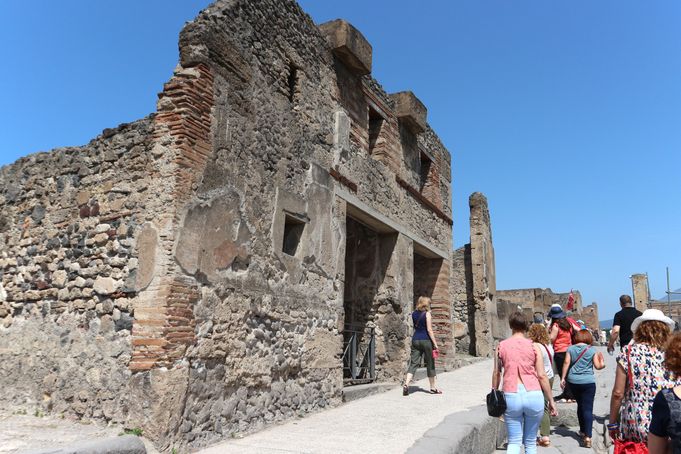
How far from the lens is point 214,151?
4977mm

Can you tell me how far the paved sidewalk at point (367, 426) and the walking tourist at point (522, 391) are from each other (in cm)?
95

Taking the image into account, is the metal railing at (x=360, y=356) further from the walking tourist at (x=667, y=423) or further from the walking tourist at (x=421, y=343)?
the walking tourist at (x=667, y=423)

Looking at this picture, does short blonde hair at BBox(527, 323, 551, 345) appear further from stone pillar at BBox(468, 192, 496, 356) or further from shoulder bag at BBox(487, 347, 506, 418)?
stone pillar at BBox(468, 192, 496, 356)

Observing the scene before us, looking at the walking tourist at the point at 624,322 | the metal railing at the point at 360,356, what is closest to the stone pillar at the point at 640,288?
the metal railing at the point at 360,356

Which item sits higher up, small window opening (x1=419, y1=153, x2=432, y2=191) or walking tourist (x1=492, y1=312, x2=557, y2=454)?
small window opening (x1=419, y1=153, x2=432, y2=191)

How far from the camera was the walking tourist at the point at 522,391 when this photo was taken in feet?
12.6

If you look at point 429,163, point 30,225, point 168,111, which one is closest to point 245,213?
point 168,111

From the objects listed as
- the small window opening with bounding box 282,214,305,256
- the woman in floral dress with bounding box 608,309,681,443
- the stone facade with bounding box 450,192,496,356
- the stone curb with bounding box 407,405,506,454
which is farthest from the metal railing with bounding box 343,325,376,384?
the stone facade with bounding box 450,192,496,356

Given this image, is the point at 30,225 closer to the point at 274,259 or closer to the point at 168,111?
the point at 168,111

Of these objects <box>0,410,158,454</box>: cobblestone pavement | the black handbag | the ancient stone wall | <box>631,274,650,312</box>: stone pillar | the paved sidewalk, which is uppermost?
<box>631,274,650,312</box>: stone pillar

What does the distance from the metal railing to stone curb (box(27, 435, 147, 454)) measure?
4.43 meters

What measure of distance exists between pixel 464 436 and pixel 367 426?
1237 mm

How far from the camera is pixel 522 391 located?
3.89 metres

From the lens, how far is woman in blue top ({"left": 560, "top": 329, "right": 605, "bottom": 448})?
544 centimetres
